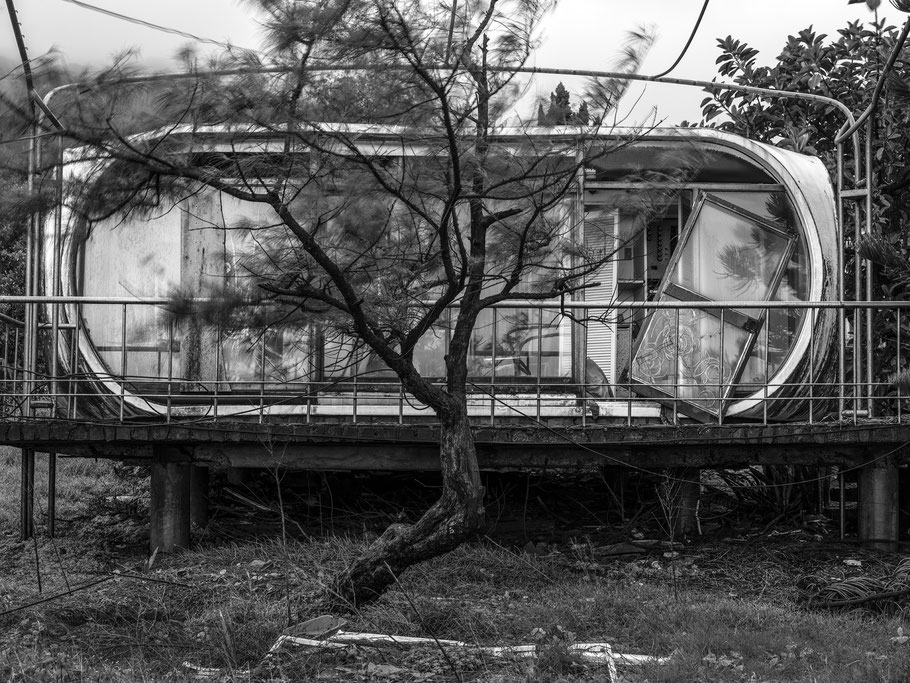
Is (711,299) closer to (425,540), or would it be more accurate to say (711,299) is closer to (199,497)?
(425,540)

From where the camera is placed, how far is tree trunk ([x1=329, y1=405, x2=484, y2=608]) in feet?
18.0

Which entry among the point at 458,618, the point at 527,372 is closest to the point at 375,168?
the point at 458,618

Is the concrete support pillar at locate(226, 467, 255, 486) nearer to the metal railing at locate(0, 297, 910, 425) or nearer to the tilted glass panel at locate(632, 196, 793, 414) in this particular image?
the metal railing at locate(0, 297, 910, 425)

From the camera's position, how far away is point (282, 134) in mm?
4848

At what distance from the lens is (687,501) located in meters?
7.76

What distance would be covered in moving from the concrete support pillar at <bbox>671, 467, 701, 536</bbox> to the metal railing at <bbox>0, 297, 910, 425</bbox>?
457 mm

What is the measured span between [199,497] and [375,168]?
4.05 m

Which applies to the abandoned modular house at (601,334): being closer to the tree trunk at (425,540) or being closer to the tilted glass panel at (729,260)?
the tilted glass panel at (729,260)

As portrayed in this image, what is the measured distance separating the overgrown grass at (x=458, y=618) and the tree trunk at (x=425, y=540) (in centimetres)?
15

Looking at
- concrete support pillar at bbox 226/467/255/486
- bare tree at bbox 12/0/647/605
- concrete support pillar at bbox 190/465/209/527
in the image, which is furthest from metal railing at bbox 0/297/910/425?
bare tree at bbox 12/0/647/605

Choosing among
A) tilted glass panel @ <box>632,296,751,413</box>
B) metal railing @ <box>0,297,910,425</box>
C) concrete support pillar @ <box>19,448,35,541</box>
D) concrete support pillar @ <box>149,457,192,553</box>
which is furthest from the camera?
concrete support pillar @ <box>19,448,35,541</box>

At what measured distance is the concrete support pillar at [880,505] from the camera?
728 centimetres

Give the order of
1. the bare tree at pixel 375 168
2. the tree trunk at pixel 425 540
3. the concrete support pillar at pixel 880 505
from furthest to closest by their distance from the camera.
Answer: the concrete support pillar at pixel 880 505, the tree trunk at pixel 425 540, the bare tree at pixel 375 168

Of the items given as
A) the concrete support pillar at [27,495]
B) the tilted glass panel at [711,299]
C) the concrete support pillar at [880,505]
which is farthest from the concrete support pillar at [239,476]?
the concrete support pillar at [880,505]
